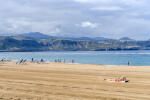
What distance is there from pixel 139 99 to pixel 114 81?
407 inches

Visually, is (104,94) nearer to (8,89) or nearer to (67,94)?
(67,94)

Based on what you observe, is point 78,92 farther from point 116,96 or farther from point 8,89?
point 8,89

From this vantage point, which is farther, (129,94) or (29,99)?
(129,94)

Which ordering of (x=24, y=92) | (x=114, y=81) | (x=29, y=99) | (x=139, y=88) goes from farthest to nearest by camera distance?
(x=114, y=81), (x=139, y=88), (x=24, y=92), (x=29, y=99)

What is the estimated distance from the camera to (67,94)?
24031 mm

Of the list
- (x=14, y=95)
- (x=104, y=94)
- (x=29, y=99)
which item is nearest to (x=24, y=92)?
(x=14, y=95)

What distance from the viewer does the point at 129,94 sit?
79.9ft

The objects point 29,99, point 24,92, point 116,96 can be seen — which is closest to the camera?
point 29,99

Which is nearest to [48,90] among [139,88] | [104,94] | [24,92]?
[24,92]

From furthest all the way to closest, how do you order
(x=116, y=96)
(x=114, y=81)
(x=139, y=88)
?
1. (x=114, y=81)
2. (x=139, y=88)
3. (x=116, y=96)

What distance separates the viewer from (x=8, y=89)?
26453 millimetres

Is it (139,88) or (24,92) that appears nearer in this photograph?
(24,92)

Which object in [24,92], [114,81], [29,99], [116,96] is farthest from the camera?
[114,81]

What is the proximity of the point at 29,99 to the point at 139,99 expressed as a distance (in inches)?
236
